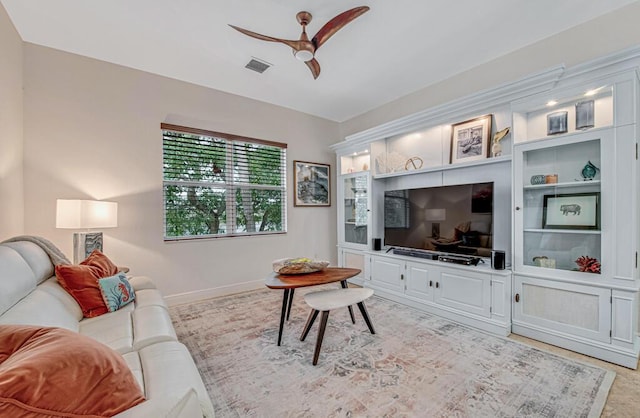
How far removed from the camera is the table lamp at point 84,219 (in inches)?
101

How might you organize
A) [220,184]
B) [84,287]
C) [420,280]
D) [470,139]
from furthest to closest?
[220,184], [420,280], [470,139], [84,287]

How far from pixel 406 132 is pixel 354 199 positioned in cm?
131

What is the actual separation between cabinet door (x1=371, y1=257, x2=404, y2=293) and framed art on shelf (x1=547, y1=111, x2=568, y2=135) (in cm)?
203

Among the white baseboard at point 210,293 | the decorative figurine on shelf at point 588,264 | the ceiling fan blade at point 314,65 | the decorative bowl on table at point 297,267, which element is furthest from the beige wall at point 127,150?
the decorative figurine on shelf at point 588,264

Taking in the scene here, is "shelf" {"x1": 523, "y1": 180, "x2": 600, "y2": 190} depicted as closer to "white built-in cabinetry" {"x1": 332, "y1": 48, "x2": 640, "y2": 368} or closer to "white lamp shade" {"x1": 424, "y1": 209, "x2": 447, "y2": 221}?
"white built-in cabinetry" {"x1": 332, "y1": 48, "x2": 640, "y2": 368}

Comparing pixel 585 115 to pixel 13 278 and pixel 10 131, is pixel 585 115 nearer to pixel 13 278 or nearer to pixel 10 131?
pixel 13 278

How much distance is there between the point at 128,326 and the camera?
1793 millimetres

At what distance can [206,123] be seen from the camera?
378 cm

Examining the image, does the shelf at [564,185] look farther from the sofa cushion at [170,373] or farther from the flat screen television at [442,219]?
the sofa cushion at [170,373]

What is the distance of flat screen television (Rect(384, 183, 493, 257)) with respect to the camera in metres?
2.95

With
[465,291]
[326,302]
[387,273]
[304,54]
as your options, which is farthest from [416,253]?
[304,54]

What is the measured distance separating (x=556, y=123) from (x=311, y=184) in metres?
3.26

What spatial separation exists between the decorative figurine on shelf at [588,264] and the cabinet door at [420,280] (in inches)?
47.9

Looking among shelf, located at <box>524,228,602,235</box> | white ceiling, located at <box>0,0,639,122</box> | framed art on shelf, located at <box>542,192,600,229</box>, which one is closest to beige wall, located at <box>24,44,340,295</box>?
white ceiling, located at <box>0,0,639,122</box>
